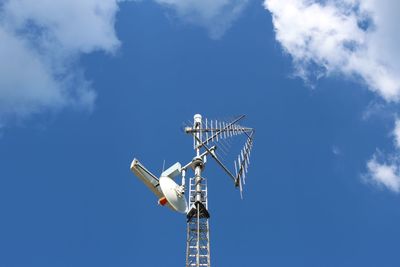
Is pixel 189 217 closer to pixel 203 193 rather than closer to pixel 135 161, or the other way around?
pixel 203 193

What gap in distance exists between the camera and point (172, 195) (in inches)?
1502

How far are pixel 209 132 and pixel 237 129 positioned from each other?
2.56 m

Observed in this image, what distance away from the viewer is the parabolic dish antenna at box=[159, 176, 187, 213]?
125 ft

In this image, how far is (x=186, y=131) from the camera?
44.7 meters

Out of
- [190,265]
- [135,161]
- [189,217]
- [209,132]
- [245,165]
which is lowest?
[190,265]

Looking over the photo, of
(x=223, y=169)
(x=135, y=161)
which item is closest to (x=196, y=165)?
(x=223, y=169)

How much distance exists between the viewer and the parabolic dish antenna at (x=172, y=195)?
38.0 m

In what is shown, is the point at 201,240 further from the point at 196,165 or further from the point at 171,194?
the point at 196,165

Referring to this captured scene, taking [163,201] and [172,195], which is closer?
[172,195]

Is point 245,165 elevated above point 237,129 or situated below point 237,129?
below

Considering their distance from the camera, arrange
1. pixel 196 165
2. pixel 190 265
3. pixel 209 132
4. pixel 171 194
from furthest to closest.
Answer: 1. pixel 209 132
2. pixel 196 165
3. pixel 171 194
4. pixel 190 265

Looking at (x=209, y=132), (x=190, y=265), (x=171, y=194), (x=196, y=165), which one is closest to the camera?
(x=190, y=265)

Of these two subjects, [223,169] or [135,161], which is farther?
[223,169]

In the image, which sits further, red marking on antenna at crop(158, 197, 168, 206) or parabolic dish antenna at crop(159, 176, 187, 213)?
red marking on antenna at crop(158, 197, 168, 206)
